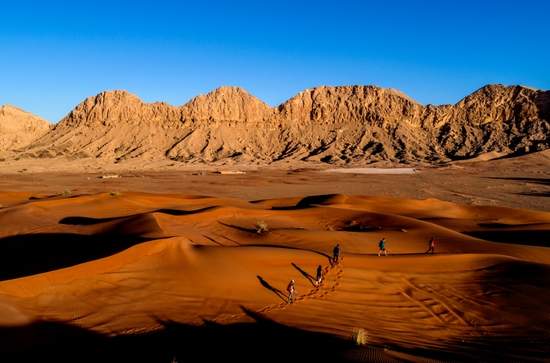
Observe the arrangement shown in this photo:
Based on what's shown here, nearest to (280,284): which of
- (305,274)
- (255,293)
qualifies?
(255,293)

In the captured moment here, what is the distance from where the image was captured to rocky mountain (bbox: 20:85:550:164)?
110125 mm

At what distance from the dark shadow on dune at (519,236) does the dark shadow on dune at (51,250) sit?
53.5ft

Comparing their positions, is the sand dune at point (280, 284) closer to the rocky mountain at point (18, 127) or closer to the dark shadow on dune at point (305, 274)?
the dark shadow on dune at point (305, 274)

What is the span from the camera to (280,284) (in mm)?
11414

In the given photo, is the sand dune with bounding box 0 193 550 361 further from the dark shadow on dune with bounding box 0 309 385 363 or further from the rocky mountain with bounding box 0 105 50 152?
the rocky mountain with bounding box 0 105 50 152

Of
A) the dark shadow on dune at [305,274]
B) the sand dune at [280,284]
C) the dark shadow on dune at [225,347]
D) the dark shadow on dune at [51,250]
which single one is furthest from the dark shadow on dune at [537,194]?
the dark shadow on dune at [51,250]

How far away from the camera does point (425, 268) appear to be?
518 inches

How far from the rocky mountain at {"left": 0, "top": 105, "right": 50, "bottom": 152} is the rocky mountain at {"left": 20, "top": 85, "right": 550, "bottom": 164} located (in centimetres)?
635

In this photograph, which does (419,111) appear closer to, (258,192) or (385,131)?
(385,131)

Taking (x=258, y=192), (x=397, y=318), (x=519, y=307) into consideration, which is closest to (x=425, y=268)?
(x=519, y=307)

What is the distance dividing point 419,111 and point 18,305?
132m

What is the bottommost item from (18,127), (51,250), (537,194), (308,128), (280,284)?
(51,250)

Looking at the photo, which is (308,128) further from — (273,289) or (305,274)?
(273,289)

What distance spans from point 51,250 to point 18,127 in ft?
468
